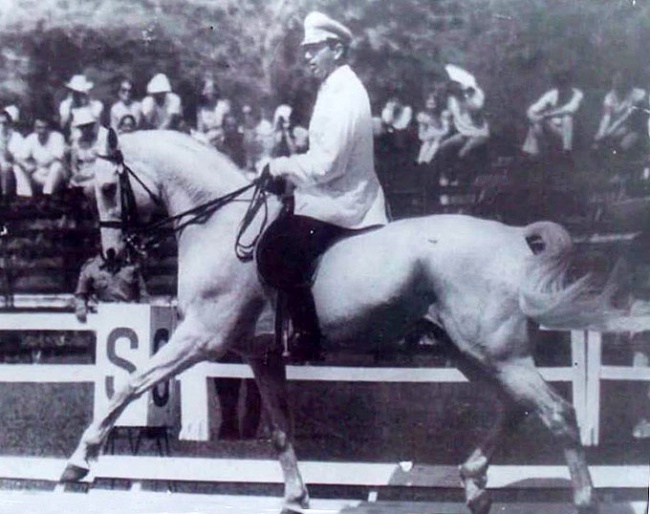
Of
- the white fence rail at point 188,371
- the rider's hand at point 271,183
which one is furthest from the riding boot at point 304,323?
the rider's hand at point 271,183

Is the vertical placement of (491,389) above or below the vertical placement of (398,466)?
above

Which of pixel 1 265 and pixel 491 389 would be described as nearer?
pixel 491 389

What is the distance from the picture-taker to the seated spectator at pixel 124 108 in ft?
18.6

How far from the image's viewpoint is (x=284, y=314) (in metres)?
5.46

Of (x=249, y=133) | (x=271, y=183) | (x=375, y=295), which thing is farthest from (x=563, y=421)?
(x=249, y=133)

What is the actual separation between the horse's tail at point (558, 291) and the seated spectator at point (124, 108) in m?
1.83

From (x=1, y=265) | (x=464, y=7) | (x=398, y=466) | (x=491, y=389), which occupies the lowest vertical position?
(x=398, y=466)

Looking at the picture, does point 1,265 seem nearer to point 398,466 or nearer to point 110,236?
point 110,236

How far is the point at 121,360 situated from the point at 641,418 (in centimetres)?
237

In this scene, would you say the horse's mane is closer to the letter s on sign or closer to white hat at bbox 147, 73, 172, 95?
white hat at bbox 147, 73, 172, 95

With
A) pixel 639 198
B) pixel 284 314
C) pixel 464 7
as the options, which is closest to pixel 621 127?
pixel 639 198

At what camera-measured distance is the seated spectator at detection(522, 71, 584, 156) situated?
18.1 ft

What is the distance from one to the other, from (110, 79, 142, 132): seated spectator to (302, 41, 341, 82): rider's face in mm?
828

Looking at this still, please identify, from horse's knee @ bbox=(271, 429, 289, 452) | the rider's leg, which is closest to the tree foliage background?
the rider's leg
